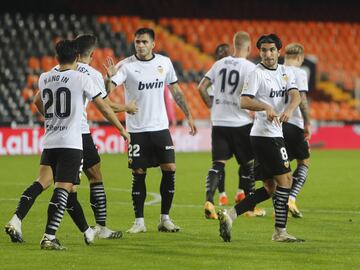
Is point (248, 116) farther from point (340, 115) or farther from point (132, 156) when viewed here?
point (340, 115)

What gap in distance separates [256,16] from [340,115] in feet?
21.0

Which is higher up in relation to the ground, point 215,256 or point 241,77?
point 241,77

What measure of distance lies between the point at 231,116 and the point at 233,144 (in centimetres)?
38

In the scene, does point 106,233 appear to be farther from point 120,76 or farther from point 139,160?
point 120,76

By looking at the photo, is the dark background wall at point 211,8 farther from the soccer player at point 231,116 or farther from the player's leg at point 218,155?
the player's leg at point 218,155

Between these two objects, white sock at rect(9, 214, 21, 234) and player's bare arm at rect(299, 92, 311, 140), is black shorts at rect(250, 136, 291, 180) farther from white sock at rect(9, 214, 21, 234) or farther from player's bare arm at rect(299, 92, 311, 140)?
white sock at rect(9, 214, 21, 234)

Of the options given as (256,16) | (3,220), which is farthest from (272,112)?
(256,16)

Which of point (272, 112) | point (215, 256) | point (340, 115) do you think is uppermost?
point (272, 112)

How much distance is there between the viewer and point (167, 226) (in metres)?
10.9

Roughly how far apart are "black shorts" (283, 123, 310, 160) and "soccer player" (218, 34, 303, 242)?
2.48 metres

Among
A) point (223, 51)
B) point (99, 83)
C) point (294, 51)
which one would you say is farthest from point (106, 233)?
point (223, 51)

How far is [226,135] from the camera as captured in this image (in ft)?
42.6

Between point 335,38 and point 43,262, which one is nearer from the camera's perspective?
point 43,262

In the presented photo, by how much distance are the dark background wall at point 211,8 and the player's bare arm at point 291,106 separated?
2355cm
